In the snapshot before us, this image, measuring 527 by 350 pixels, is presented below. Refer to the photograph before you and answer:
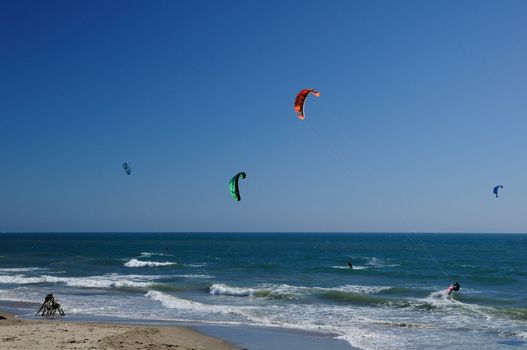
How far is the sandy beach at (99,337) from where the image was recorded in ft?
42.7

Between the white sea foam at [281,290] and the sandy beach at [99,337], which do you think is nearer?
the sandy beach at [99,337]

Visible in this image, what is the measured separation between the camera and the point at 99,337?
557 inches

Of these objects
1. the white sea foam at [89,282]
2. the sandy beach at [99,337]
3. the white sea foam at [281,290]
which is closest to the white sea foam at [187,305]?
the white sea foam at [281,290]

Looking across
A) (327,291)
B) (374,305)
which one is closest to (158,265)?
(327,291)

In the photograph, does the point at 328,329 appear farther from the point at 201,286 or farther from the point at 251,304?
the point at 201,286

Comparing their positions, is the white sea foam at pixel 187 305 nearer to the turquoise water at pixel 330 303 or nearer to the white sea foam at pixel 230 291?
the turquoise water at pixel 330 303

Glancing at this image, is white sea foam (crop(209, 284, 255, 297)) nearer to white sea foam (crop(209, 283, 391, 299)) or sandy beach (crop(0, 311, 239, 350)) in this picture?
white sea foam (crop(209, 283, 391, 299))

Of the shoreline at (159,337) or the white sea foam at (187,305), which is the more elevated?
the shoreline at (159,337)

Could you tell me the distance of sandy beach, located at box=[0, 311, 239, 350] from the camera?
13.0 meters

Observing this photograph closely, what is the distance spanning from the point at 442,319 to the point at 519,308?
5307mm

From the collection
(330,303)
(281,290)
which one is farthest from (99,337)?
(281,290)

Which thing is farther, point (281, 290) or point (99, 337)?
point (281, 290)

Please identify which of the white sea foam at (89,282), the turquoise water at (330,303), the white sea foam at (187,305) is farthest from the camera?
the white sea foam at (89,282)

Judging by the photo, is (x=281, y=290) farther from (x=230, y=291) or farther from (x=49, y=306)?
(x=49, y=306)
